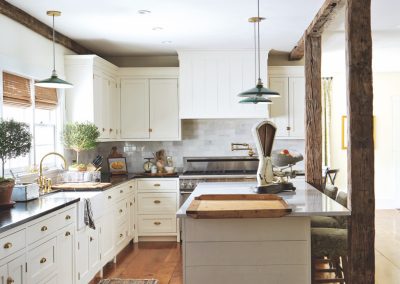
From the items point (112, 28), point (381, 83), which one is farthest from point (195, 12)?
point (381, 83)

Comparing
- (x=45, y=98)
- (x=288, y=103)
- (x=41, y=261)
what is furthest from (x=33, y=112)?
(x=288, y=103)

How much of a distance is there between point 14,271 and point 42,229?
1.53 feet

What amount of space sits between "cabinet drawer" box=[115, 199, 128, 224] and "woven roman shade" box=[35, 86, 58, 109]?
1363 millimetres

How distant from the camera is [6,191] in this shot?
140 inches

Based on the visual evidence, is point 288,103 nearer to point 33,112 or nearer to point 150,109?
point 150,109

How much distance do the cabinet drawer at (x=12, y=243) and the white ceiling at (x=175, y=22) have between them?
2.27m

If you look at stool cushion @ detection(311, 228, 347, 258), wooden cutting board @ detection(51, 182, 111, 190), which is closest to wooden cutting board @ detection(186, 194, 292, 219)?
stool cushion @ detection(311, 228, 347, 258)

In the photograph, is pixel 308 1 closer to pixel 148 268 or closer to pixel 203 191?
pixel 203 191

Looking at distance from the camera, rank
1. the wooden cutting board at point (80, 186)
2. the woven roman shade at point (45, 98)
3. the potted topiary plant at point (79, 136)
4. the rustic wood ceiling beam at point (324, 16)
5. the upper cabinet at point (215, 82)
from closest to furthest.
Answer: the rustic wood ceiling beam at point (324, 16) < the wooden cutting board at point (80, 186) < the woven roman shade at point (45, 98) < the potted topiary plant at point (79, 136) < the upper cabinet at point (215, 82)

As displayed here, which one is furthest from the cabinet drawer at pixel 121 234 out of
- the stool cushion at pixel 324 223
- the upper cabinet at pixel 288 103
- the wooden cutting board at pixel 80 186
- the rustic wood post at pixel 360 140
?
the rustic wood post at pixel 360 140

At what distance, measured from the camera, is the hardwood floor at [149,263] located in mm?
4930

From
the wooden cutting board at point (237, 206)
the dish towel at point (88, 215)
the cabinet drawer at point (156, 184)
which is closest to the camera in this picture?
the wooden cutting board at point (237, 206)

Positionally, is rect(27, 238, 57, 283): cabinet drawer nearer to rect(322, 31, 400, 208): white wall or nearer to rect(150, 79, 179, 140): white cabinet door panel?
rect(150, 79, 179, 140): white cabinet door panel

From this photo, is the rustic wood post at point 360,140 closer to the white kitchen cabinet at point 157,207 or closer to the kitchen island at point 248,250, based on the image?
the kitchen island at point 248,250
